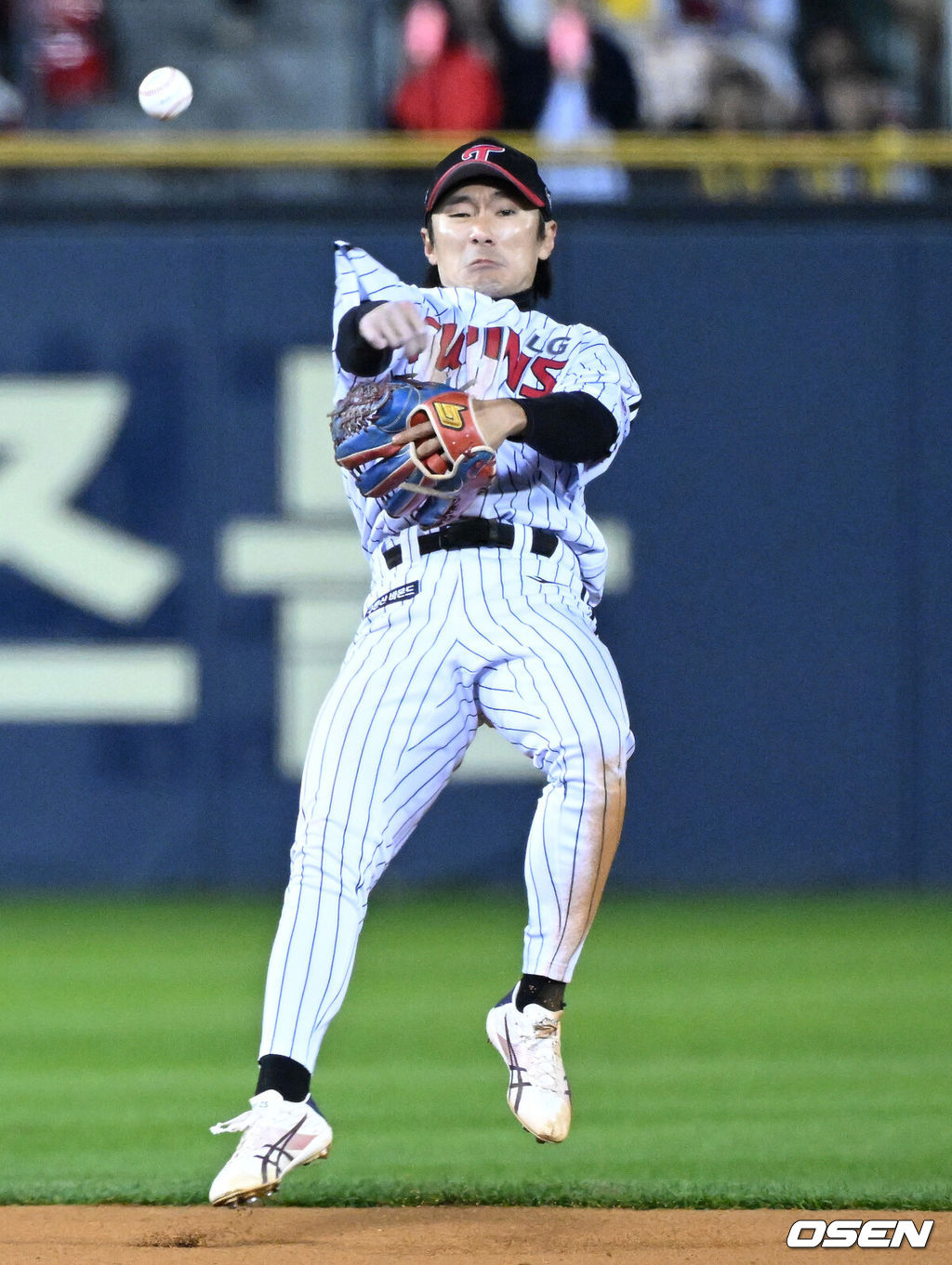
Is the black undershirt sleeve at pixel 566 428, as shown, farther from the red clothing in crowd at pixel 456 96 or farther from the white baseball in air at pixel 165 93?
the red clothing in crowd at pixel 456 96

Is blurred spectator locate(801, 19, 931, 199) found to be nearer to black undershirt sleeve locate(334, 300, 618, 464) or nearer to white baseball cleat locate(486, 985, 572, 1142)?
black undershirt sleeve locate(334, 300, 618, 464)

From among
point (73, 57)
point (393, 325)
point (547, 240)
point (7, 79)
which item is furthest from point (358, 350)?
point (7, 79)

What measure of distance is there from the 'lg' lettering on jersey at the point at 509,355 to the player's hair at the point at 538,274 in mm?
160

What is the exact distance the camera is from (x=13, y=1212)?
13.1 feet

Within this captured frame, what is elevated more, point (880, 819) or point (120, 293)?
point (120, 293)

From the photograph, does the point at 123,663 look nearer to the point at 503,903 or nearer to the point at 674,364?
the point at 503,903

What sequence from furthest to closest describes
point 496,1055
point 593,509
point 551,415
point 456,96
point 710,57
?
point 710,57 → point 456,96 → point 593,509 → point 496,1055 → point 551,415

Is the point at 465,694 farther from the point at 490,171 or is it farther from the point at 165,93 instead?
the point at 165,93

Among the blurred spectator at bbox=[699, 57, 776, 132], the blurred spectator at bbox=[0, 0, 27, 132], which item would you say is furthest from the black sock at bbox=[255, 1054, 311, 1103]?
the blurred spectator at bbox=[0, 0, 27, 132]

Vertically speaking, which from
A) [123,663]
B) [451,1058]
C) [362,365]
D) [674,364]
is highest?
[674,364]

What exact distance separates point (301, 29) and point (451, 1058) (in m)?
5.77

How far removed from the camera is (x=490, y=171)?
4012 mm

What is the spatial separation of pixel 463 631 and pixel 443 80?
5900 mm

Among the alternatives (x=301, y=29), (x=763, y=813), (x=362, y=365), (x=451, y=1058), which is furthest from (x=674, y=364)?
(x=362, y=365)
